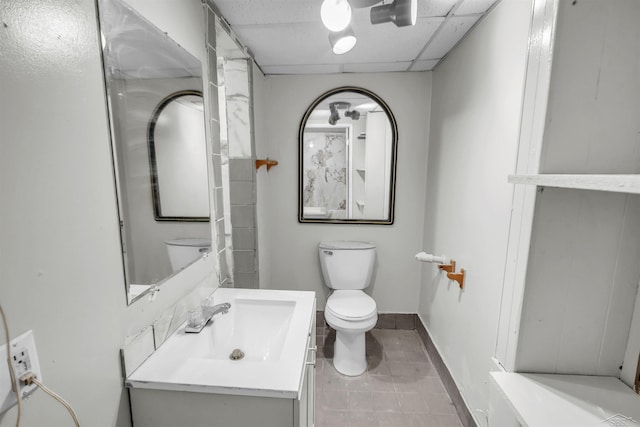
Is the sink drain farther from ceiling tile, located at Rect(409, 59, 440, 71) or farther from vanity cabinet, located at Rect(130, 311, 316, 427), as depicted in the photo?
ceiling tile, located at Rect(409, 59, 440, 71)

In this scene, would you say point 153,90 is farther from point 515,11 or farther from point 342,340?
point 342,340

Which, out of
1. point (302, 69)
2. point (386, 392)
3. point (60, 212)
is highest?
point (302, 69)

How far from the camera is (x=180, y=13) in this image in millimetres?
1063

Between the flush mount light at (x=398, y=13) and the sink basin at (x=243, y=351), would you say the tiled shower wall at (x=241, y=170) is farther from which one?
the flush mount light at (x=398, y=13)

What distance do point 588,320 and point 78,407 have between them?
4.30 ft

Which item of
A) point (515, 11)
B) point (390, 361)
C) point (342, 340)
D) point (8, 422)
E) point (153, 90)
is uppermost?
point (515, 11)

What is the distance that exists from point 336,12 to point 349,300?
67.9 inches

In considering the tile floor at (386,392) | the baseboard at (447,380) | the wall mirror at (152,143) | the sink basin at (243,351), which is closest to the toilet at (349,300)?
the tile floor at (386,392)

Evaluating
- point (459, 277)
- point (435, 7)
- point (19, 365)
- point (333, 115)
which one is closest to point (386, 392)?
point (459, 277)

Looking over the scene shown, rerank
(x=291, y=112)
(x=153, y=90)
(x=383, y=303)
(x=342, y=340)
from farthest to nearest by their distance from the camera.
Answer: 1. (x=383, y=303)
2. (x=291, y=112)
3. (x=342, y=340)
4. (x=153, y=90)

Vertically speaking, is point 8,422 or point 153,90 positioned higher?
point 153,90

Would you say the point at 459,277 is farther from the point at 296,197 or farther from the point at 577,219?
the point at 296,197

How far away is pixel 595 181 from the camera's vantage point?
53 cm

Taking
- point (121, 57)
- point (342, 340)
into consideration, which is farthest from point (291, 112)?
point (342, 340)
